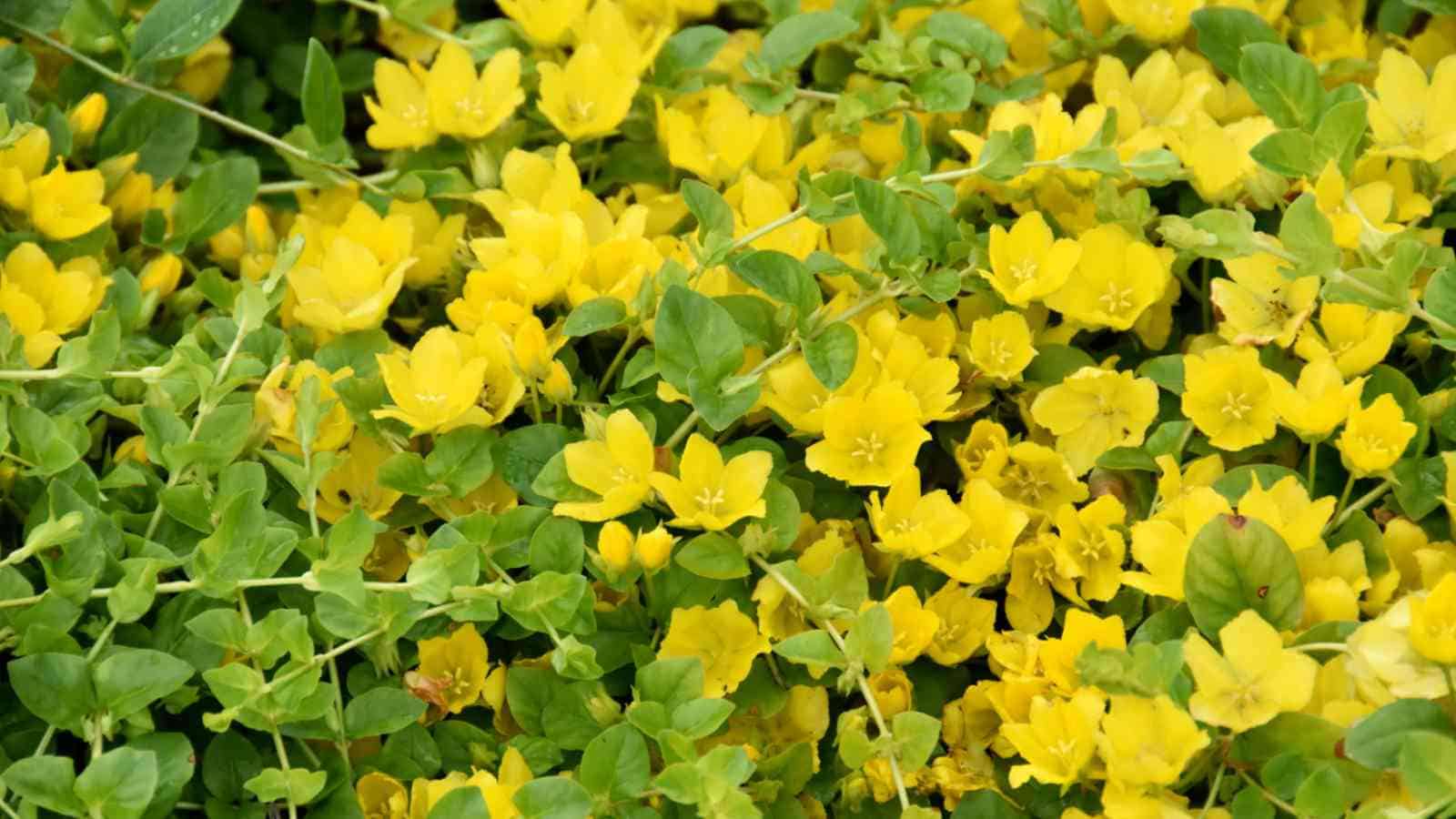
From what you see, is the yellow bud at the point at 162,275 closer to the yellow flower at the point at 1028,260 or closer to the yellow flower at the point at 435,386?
the yellow flower at the point at 435,386

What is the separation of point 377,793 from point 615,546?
0.24m

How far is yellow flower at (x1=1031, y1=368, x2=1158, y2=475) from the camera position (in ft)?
4.18

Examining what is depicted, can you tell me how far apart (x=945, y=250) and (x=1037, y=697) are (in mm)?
382

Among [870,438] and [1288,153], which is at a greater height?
[1288,153]

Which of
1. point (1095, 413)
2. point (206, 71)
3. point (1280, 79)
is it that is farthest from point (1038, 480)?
point (206, 71)

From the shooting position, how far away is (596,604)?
4.05 feet

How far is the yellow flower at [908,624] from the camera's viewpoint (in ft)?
3.83

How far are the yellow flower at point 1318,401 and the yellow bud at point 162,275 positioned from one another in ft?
2.95

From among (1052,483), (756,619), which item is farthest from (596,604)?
(1052,483)

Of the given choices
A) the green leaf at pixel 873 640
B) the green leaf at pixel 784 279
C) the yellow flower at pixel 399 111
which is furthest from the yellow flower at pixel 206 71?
the green leaf at pixel 873 640

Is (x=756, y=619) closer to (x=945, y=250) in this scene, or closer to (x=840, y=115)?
(x=945, y=250)

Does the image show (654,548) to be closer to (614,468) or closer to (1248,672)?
(614,468)

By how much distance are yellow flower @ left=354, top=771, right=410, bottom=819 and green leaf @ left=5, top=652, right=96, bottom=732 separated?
0.18 meters

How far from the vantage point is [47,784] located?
106 centimetres
